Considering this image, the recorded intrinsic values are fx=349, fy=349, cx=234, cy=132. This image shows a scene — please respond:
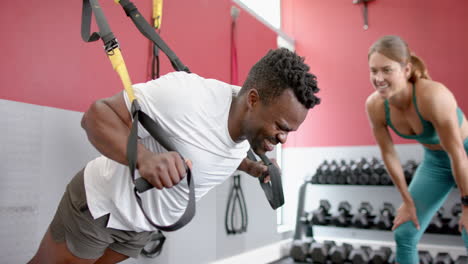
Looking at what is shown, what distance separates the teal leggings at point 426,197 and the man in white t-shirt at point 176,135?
1.13 metres

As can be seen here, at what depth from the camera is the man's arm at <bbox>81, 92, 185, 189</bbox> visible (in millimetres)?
708

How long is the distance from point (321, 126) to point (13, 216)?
3301mm

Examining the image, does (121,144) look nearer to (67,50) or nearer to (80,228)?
(80,228)

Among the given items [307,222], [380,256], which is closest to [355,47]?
[307,222]

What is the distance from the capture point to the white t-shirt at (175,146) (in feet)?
3.13

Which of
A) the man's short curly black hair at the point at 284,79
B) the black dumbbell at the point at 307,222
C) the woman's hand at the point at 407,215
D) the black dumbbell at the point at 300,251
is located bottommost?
the black dumbbell at the point at 300,251

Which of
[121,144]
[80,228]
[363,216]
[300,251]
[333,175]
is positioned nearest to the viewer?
[121,144]

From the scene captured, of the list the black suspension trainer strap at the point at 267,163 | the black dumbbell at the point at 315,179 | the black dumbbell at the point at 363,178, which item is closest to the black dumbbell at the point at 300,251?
the black dumbbell at the point at 315,179

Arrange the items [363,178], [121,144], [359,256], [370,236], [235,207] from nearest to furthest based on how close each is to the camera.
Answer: [121,144], [235,207], [359,256], [363,178], [370,236]

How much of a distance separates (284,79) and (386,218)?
8.54ft

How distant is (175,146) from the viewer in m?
0.95

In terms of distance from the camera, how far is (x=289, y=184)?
13.5ft

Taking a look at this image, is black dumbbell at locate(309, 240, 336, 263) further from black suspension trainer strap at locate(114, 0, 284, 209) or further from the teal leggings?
black suspension trainer strap at locate(114, 0, 284, 209)

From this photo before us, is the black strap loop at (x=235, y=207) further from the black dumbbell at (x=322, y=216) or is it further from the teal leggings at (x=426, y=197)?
the teal leggings at (x=426, y=197)
